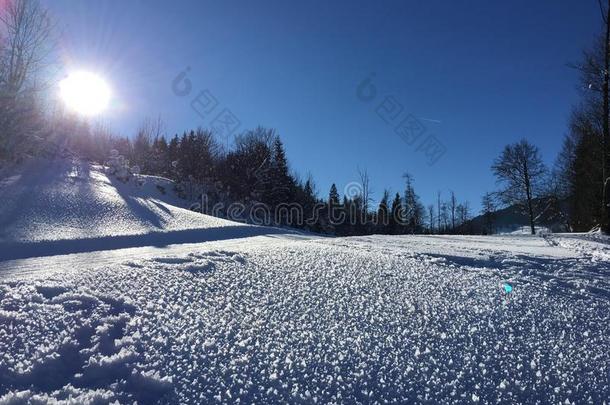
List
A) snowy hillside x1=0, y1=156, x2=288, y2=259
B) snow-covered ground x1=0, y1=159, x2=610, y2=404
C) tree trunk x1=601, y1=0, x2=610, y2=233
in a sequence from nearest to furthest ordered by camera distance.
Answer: snow-covered ground x1=0, y1=159, x2=610, y2=404 → snowy hillside x1=0, y1=156, x2=288, y2=259 → tree trunk x1=601, y1=0, x2=610, y2=233

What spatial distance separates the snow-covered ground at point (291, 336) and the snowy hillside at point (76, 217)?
271cm

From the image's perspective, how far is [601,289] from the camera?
3.85 m

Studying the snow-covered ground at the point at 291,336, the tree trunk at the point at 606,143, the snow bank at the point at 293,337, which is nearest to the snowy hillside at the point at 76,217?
the snow-covered ground at the point at 291,336

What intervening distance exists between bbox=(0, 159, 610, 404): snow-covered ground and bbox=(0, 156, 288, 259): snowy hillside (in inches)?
107

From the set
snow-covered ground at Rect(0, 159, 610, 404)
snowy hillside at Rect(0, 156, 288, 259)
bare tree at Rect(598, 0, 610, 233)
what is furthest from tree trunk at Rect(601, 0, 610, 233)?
snowy hillside at Rect(0, 156, 288, 259)

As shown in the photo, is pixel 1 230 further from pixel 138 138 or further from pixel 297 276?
pixel 138 138

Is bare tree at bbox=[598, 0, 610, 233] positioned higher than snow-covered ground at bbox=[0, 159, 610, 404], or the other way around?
bare tree at bbox=[598, 0, 610, 233]

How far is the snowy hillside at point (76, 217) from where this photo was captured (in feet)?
20.5

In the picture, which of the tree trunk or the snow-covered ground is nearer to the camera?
the snow-covered ground

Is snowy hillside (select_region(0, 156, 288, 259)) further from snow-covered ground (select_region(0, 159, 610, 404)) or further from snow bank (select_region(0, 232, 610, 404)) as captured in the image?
snow bank (select_region(0, 232, 610, 404))

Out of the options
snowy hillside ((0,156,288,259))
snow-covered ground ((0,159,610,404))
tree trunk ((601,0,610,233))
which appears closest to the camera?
snow-covered ground ((0,159,610,404))

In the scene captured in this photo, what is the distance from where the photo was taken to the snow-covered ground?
1.82 meters

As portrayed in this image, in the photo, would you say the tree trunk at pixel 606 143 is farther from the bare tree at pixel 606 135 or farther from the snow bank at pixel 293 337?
the snow bank at pixel 293 337

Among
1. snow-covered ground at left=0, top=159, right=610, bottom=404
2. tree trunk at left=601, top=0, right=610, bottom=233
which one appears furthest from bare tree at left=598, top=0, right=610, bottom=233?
snow-covered ground at left=0, top=159, right=610, bottom=404
